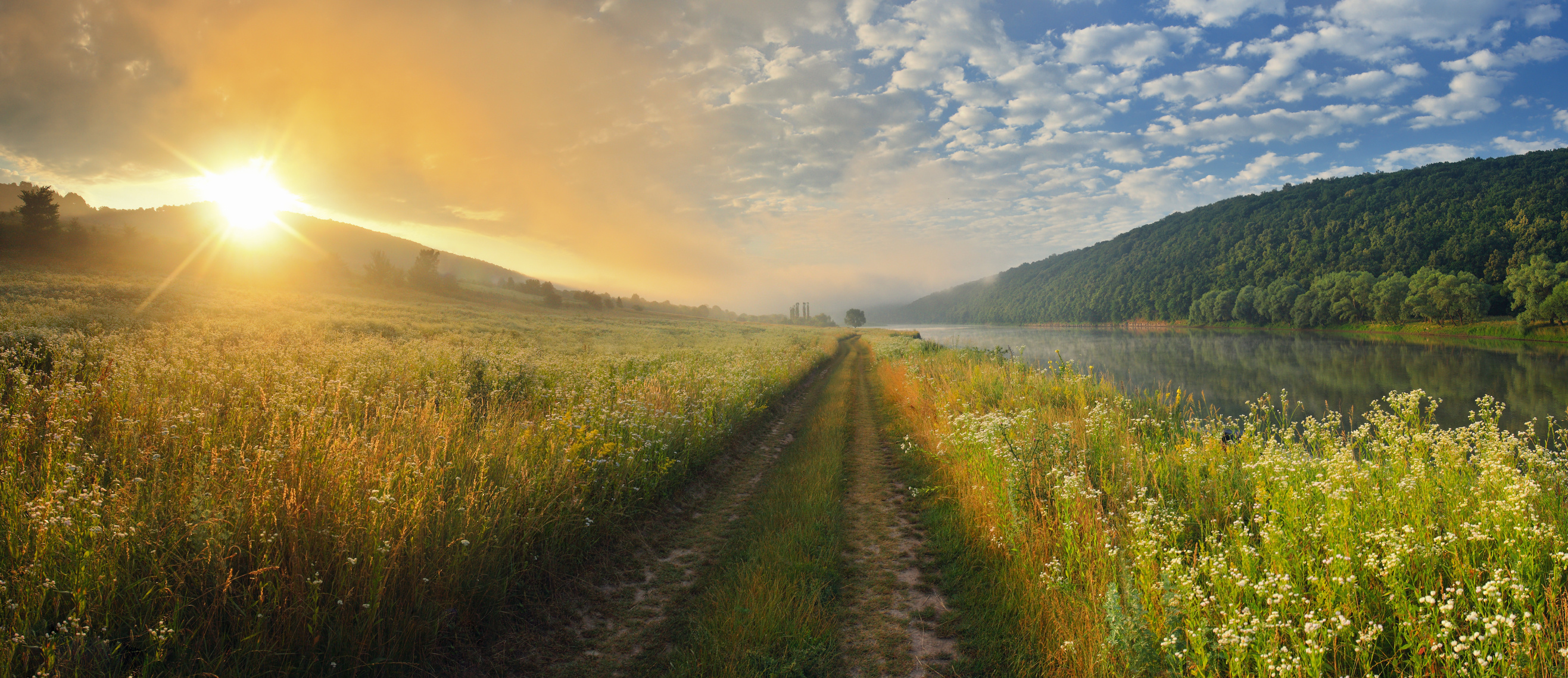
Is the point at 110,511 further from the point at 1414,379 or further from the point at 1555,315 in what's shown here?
the point at 1555,315

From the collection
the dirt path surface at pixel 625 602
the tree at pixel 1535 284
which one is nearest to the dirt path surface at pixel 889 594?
the dirt path surface at pixel 625 602

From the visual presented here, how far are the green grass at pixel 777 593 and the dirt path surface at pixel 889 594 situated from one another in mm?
171

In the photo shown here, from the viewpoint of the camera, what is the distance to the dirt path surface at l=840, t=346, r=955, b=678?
14.1 ft

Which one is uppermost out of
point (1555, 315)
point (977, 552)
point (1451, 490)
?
point (1555, 315)

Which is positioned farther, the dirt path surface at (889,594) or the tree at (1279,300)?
the tree at (1279,300)

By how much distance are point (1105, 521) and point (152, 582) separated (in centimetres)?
732

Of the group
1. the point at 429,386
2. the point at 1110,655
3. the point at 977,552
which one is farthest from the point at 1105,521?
the point at 429,386

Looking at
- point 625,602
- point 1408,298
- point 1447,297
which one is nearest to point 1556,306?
point 1447,297

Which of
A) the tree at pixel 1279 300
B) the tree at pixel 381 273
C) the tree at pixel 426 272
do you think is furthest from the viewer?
the tree at pixel 1279 300

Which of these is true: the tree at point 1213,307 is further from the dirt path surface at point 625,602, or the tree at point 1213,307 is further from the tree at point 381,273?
the tree at point 381,273

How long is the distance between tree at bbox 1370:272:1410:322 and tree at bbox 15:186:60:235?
13022 cm

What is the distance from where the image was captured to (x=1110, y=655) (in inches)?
144

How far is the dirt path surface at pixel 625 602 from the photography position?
4242 millimetres

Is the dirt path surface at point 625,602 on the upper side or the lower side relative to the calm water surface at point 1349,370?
lower
